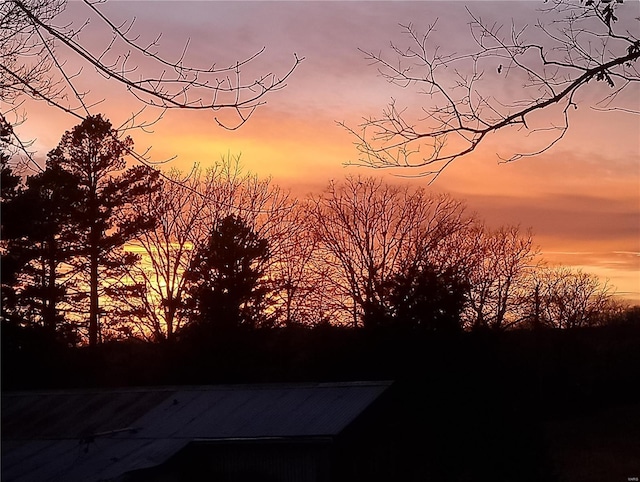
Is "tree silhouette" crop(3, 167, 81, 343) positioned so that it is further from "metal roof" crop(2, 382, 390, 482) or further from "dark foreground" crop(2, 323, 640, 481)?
"metal roof" crop(2, 382, 390, 482)

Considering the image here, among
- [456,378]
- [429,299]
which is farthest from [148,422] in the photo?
[429,299]

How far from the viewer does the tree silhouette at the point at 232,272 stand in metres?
37.2

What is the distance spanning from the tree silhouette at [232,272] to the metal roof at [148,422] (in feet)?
45.1

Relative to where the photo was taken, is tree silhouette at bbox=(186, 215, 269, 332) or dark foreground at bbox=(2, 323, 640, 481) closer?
dark foreground at bbox=(2, 323, 640, 481)

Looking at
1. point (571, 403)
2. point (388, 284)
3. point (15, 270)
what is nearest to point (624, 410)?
point (571, 403)

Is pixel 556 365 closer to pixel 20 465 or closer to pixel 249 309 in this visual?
pixel 249 309

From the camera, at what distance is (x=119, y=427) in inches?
821

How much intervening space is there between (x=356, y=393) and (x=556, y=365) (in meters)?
24.1

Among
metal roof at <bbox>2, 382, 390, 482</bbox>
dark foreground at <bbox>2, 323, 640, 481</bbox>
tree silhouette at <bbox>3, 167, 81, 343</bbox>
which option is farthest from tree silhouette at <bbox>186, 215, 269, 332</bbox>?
metal roof at <bbox>2, 382, 390, 482</bbox>

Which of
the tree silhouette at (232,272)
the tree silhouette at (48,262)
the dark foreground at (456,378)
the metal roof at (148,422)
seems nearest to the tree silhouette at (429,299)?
the dark foreground at (456,378)

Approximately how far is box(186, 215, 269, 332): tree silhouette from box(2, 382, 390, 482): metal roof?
13736 mm

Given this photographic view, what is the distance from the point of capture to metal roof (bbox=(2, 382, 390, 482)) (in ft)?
61.2

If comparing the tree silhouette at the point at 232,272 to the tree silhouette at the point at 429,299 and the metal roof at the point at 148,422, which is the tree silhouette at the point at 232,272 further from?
the metal roof at the point at 148,422

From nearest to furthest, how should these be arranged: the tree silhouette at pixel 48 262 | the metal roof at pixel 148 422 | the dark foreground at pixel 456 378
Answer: the metal roof at pixel 148 422, the dark foreground at pixel 456 378, the tree silhouette at pixel 48 262
